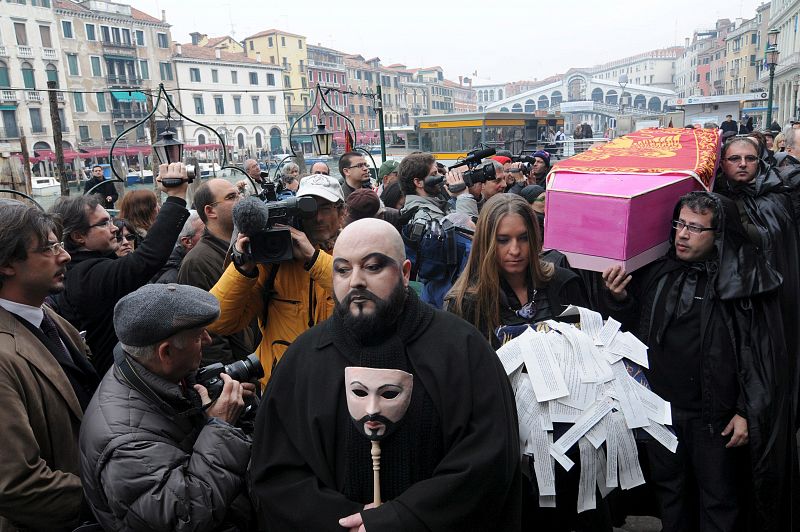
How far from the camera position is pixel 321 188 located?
3129mm

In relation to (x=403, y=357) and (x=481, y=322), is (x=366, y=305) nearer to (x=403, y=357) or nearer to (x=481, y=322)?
(x=403, y=357)

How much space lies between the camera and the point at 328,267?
9.23 feet

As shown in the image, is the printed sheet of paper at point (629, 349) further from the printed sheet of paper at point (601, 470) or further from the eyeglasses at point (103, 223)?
the eyeglasses at point (103, 223)

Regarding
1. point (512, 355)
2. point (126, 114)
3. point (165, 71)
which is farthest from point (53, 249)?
point (165, 71)

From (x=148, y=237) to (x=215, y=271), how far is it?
43cm

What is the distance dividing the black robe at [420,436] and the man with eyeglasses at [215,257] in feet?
4.27

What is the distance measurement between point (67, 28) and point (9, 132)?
34.7 feet

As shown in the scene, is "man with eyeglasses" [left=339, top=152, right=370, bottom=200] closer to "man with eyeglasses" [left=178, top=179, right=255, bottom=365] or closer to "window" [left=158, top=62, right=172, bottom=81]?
"man with eyeglasses" [left=178, top=179, right=255, bottom=365]

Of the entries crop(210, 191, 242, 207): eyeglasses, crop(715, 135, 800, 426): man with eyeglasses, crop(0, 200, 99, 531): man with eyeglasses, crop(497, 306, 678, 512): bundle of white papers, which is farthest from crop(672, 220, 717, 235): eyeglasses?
crop(0, 200, 99, 531): man with eyeglasses

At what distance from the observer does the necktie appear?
2.30m

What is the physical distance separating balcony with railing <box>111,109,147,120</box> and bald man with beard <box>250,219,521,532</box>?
5405cm

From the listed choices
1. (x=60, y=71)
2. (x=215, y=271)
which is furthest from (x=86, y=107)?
(x=215, y=271)

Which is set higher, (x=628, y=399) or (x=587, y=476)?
(x=628, y=399)

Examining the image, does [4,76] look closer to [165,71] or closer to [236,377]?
[165,71]
